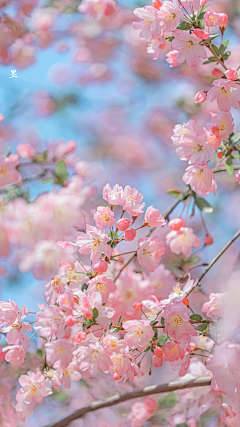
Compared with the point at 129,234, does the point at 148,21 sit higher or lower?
higher

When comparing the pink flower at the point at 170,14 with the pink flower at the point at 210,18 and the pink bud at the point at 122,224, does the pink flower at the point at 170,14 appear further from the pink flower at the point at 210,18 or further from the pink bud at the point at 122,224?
the pink bud at the point at 122,224

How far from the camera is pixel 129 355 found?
71cm

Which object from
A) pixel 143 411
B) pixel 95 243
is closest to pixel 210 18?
pixel 95 243

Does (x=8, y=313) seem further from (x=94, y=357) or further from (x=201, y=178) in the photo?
(x=201, y=178)

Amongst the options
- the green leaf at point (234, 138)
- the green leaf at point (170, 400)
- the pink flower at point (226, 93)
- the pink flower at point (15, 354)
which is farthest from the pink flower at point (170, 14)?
the green leaf at point (170, 400)

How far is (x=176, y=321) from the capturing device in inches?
27.0

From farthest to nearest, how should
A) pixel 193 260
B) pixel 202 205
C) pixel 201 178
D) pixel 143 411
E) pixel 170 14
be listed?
pixel 143 411, pixel 193 260, pixel 202 205, pixel 201 178, pixel 170 14

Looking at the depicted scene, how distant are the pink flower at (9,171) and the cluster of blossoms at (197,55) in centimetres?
51

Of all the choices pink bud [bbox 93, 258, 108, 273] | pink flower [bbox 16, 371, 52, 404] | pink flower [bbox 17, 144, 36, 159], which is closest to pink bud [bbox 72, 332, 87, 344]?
pink bud [bbox 93, 258, 108, 273]

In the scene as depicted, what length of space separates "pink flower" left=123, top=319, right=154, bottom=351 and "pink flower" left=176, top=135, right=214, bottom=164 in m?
0.38

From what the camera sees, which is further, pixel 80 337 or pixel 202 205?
pixel 202 205

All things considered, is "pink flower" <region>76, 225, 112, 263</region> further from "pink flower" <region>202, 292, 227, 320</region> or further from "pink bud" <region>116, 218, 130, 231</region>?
"pink flower" <region>202, 292, 227, 320</region>

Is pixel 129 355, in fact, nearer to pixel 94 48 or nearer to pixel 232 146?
pixel 232 146

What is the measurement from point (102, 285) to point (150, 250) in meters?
0.13
